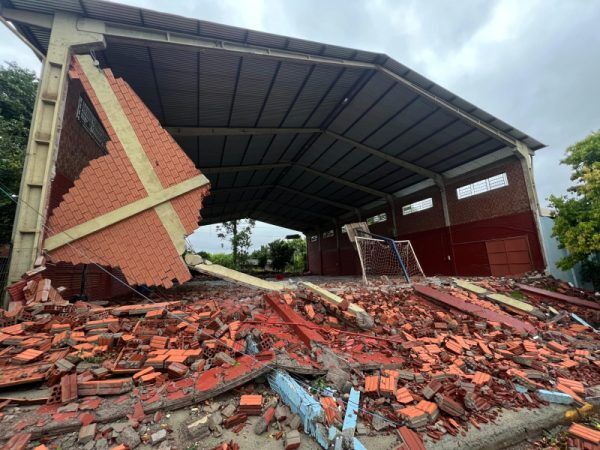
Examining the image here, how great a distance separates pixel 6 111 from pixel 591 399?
1780 centimetres

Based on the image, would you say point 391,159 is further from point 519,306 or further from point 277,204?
point 277,204

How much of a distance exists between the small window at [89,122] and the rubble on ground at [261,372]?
4589 mm

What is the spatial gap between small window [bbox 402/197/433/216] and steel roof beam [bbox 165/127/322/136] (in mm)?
9118

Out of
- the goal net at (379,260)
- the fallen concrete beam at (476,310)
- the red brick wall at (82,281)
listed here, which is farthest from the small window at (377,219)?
the red brick wall at (82,281)

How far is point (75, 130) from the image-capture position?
729 centimetres

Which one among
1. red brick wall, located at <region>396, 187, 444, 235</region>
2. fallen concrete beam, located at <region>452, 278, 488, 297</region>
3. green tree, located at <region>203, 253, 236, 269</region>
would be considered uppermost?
red brick wall, located at <region>396, 187, 444, 235</region>

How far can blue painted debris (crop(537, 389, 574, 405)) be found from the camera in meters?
3.21

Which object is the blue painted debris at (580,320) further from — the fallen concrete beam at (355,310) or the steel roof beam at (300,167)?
the steel roof beam at (300,167)

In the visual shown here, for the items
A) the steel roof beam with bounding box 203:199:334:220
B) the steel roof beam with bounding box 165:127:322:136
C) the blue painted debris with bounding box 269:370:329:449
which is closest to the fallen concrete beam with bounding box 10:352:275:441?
the blue painted debris with bounding box 269:370:329:449

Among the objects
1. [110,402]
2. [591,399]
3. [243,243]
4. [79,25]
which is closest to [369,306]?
[591,399]

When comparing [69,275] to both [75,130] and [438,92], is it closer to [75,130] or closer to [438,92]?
[75,130]

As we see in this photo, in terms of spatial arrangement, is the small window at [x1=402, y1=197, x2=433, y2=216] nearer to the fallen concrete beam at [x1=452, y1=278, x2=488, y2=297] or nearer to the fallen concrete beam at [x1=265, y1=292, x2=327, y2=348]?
the fallen concrete beam at [x1=452, y1=278, x2=488, y2=297]

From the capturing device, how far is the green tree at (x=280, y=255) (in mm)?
32438

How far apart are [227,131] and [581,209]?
13.8 m
